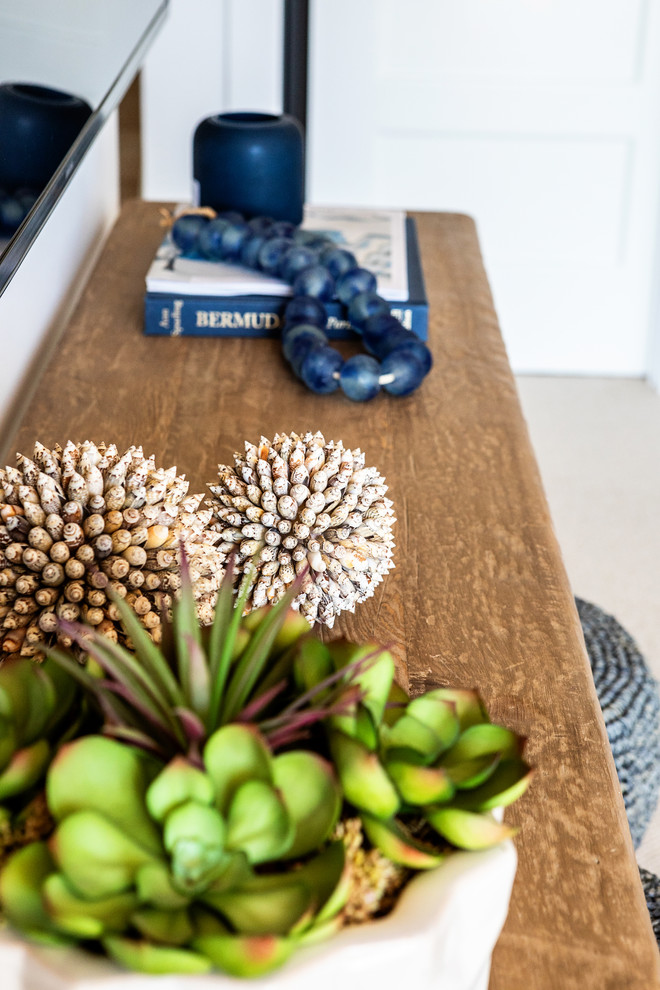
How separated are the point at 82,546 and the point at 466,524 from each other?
353 millimetres

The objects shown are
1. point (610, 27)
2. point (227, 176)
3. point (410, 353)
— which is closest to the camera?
point (410, 353)

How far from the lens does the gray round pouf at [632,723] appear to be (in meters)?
1.09

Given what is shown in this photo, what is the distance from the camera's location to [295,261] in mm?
1069

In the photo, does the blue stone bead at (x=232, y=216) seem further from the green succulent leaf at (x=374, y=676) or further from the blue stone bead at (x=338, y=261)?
the green succulent leaf at (x=374, y=676)

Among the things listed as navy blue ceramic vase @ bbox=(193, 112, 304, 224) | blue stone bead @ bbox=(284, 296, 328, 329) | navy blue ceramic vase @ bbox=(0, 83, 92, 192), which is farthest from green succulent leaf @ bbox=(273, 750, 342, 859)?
navy blue ceramic vase @ bbox=(193, 112, 304, 224)

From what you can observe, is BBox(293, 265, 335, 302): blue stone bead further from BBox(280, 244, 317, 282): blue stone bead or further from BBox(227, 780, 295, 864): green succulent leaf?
BBox(227, 780, 295, 864): green succulent leaf

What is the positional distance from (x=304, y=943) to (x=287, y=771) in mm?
49

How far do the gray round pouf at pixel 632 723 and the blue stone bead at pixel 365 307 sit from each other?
0.48m

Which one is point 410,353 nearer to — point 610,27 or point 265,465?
point 265,465

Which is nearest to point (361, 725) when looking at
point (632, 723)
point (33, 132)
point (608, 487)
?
point (33, 132)

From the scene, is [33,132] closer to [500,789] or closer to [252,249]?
[500,789]

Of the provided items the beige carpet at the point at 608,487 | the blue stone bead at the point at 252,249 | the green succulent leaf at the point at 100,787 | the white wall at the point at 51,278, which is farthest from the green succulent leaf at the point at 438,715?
the beige carpet at the point at 608,487

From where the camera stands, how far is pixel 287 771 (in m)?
0.31

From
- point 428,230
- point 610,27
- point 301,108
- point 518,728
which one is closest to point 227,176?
point 428,230
